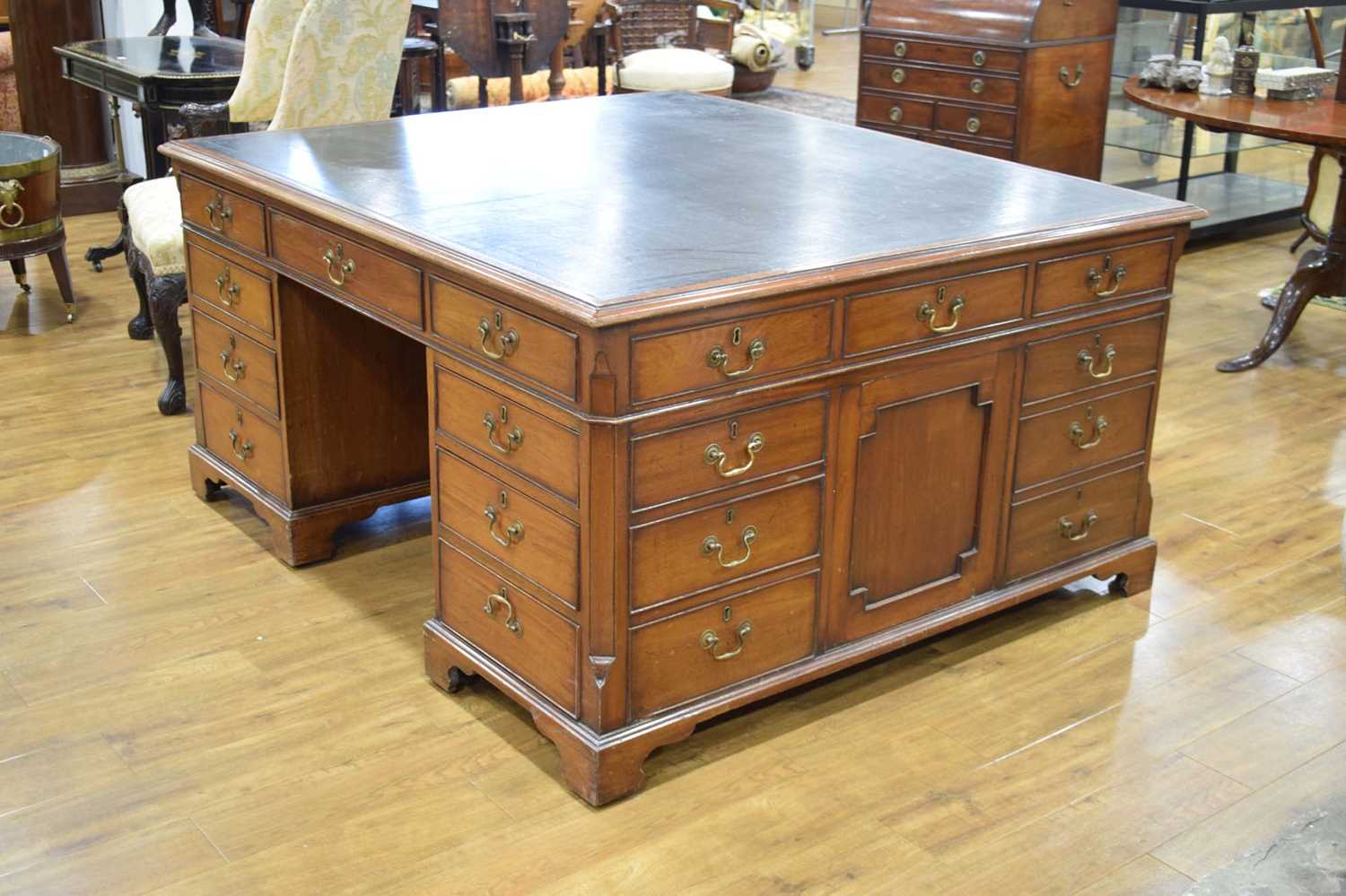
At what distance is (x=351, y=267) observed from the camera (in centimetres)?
273

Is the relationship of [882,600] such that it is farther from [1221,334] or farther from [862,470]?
[1221,334]

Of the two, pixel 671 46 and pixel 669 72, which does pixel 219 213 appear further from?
pixel 671 46

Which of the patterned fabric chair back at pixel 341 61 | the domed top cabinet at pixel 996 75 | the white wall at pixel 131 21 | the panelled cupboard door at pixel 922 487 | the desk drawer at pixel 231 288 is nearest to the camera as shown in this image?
the panelled cupboard door at pixel 922 487

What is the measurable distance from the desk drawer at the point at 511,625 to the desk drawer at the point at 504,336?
1.27 feet

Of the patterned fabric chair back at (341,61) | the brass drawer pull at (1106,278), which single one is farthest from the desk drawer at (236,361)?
the brass drawer pull at (1106,278)

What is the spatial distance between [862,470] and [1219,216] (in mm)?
3920

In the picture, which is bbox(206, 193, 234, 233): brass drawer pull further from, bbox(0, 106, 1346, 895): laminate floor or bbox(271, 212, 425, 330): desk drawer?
bbox(0, 106, 1346, 895): laminate floor

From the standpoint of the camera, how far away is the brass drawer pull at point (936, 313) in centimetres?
254

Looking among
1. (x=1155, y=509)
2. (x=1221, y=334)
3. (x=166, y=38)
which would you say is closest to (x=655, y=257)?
(x=1155, y=509)

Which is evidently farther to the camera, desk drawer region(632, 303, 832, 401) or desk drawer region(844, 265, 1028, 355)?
desk drawer region(844, 265, 1028, 355)

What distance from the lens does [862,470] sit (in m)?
2.59

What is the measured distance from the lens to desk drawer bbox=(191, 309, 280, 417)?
318cm

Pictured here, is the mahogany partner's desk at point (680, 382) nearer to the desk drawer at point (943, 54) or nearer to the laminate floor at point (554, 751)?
the laminate floor at point (554, 751)

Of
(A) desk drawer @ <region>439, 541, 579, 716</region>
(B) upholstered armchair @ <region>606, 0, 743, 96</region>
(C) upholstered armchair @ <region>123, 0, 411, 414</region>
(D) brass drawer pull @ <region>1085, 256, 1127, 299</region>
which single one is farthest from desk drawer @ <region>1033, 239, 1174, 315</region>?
(B) upholstered armchair @ <region>606, 0, 743, 96</region>
